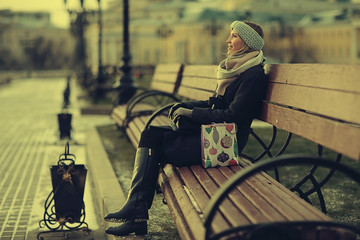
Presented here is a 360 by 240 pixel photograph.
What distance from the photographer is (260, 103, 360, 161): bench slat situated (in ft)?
7.72

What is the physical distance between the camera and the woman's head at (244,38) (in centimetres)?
363

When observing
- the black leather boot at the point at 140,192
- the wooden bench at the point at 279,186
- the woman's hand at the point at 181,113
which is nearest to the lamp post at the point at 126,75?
the woman's hand at the point at 181,113

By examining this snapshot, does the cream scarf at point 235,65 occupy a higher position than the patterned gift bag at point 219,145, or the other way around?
the cream scarf at point 235,65

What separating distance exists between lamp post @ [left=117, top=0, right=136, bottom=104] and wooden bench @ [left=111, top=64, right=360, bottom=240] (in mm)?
6470

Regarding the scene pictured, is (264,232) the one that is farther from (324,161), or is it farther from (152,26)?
(152,26)

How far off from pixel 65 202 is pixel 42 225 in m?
0.40

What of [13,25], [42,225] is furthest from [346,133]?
[13,25]

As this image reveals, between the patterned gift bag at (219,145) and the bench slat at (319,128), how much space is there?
12.1 inches

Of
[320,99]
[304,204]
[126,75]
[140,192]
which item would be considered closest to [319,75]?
[320,99]

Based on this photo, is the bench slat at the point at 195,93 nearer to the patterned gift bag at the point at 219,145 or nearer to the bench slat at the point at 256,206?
the patterned gift bag at the point at 219,145

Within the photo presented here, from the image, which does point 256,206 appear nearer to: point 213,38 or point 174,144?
point 174,144

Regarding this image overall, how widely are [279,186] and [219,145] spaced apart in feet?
1.72

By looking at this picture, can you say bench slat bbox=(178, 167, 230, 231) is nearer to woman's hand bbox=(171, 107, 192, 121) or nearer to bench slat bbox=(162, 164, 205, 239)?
bench slat bbox=(162, 164, 205, 239)

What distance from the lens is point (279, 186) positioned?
295cm
